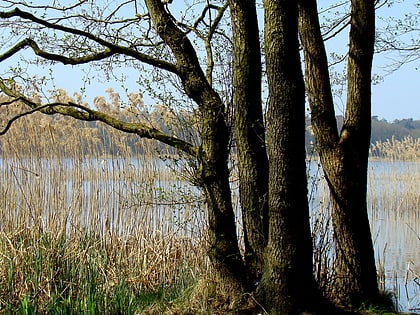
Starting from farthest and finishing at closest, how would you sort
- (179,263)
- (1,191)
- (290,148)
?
(1,191), (179,263), (290,148)

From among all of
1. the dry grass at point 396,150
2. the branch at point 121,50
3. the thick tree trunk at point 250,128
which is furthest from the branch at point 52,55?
the dry grass at point 396,150

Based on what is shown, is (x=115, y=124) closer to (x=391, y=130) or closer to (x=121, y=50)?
(x=121, y=50)

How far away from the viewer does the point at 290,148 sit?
10.9 ft

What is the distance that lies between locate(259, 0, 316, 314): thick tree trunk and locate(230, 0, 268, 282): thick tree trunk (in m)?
0.32

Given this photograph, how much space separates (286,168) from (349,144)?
656 mm

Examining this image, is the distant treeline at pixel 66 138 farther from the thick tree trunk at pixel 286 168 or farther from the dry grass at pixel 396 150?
the dry grass at pixel 396 150

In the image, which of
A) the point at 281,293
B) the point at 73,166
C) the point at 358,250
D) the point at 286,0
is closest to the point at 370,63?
the point at 286,0

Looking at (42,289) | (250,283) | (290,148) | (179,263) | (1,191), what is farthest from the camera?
(1,191)

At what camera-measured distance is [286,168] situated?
3.30m

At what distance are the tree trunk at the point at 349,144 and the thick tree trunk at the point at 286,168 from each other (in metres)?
0.47

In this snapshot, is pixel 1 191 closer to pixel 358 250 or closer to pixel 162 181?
pixel 162 181

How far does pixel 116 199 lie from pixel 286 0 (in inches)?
132

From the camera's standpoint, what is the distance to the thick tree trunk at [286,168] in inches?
130

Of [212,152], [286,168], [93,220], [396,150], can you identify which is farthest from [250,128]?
[396,150]
